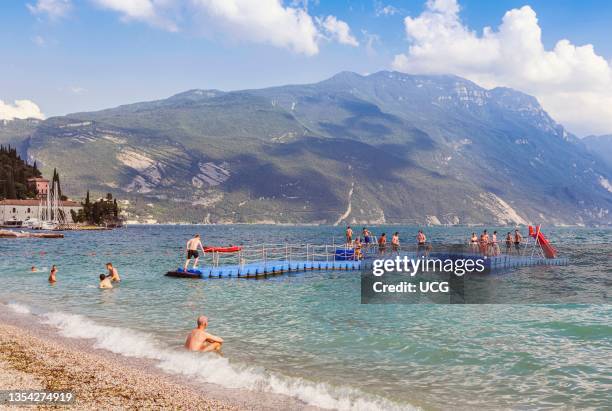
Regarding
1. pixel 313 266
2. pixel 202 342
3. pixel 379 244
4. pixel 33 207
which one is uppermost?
pixel 33 207

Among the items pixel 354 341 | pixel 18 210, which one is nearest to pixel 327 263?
pixel 354 341

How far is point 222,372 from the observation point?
45.5 feet

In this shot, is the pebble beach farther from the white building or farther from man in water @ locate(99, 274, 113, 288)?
the white building

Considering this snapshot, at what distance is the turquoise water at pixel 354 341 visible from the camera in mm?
12945

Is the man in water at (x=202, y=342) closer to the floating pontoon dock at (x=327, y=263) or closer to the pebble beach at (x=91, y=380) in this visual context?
the pebble beach at (x=91, y=380)

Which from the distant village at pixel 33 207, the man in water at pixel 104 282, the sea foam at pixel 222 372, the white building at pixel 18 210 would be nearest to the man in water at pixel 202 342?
the sea foam at pixel 222 372

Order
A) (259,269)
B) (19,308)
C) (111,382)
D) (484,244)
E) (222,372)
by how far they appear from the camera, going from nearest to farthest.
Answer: (111,382) → (222,372) → (19,308) → (259,269) → (484,244)

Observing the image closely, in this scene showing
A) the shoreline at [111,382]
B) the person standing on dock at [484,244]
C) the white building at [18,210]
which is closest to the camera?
the shoreline at [111,382]

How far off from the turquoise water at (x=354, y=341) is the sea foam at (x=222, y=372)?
48 mm

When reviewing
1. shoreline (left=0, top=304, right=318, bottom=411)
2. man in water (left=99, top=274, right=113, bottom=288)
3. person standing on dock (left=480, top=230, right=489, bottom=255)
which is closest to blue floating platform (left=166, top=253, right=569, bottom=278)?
person standing on dock (left=480, top=230, right=489, bottom=255)

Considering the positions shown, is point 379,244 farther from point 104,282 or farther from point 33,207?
point 33,207

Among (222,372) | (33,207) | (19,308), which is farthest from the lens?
(33,207)

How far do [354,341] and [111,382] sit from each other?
910 cm

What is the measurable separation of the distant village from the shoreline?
162627mm
